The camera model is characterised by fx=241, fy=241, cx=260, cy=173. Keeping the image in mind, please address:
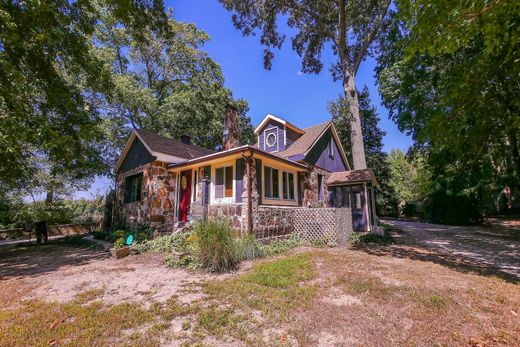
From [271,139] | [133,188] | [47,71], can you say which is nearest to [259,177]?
[271,139]

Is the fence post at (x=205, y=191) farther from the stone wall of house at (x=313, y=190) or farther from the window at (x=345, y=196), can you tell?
the window at (x=345, y=196)

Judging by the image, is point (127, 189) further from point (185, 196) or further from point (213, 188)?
point (213, 188)

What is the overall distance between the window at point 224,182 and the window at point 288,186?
2.61 meters

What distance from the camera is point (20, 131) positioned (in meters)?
6.30

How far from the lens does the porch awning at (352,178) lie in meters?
12.6

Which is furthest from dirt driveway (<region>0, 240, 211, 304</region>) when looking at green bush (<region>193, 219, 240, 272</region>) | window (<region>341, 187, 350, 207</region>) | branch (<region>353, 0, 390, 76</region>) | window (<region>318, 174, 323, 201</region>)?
branch (<region>353, 0, 390, 76</region>)

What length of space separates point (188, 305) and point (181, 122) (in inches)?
701

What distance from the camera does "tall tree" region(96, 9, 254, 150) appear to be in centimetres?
1880

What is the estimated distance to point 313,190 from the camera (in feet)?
41.8

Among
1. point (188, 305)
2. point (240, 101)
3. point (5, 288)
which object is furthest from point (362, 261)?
point (240, 101)

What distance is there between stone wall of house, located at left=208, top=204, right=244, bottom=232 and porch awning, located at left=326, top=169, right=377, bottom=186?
705cm

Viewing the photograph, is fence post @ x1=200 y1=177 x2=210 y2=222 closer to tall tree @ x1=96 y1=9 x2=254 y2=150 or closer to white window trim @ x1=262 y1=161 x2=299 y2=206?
white window trim @ x1=262 y1=161 x2=299 y2=206

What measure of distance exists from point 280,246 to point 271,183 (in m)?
2.86

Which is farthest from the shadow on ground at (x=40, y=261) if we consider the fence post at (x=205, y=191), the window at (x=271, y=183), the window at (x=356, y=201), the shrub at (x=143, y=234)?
the window at (x=356, y=201)
